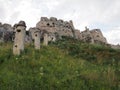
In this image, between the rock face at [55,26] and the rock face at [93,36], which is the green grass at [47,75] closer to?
the rock face at [55,26]

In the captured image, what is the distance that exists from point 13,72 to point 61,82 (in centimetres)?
244

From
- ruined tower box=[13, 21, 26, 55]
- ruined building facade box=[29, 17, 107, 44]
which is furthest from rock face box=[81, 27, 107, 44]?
ruined tower box=[13, 21, 26, 55]

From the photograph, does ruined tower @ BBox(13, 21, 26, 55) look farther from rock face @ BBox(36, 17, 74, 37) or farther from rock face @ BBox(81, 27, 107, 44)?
rock face @ BBox(81, 27, 107, 44)

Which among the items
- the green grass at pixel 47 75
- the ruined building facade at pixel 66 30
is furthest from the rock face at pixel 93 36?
the green grass at pixel 47 75

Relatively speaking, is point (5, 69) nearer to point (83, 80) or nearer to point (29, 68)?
point (29, 68)

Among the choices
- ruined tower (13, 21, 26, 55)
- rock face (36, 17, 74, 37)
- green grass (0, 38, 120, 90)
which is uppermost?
rock face (36, 17, 74, 37)

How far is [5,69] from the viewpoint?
50.7 feet

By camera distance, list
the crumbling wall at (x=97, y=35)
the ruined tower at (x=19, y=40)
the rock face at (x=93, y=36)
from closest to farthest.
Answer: the ruined tower at (x=19, y=40)
the rock face at (x=93, y=36)
the crumbling wall at (x=97, y=35)

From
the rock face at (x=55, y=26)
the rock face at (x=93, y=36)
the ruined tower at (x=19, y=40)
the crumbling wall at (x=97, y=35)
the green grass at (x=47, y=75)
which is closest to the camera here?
the green grass at (x=47, y=75)

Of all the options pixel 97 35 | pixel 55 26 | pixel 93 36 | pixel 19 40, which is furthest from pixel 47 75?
pixel 97 35

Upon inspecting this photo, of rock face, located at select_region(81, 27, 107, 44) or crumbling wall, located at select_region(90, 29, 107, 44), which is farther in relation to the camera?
crumbling wall, located at select_region(90, 29, 107, 44)

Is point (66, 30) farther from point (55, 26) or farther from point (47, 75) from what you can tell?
point (47, 75)

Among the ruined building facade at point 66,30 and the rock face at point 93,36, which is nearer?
the ruined building facade at point 66,30

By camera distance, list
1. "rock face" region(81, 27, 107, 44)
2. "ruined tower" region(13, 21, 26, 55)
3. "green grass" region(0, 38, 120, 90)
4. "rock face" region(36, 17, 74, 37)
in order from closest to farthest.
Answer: "green grass" region(0, 38, 120, 90), "ruined tower" region(13, 21, 26, 55), "rock face" region(36, 17, 74, 37), "rock face" region(81, 27, 107, 44)
